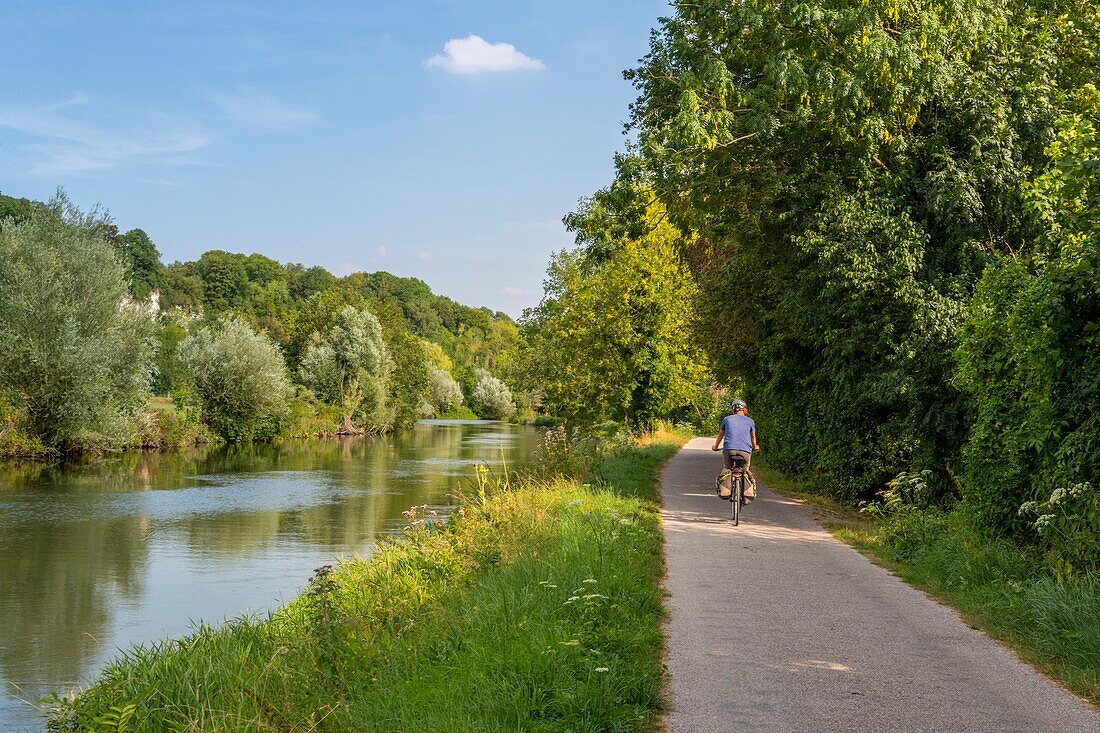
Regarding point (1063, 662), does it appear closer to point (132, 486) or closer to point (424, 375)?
point (132, 486)

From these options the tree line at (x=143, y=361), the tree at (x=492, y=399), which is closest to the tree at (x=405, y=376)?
the tree line at (x=143, y=361)

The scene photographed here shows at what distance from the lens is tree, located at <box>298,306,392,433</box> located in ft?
208

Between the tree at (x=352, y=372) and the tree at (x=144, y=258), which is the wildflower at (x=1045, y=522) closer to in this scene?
the tree at (x=352, y=372)

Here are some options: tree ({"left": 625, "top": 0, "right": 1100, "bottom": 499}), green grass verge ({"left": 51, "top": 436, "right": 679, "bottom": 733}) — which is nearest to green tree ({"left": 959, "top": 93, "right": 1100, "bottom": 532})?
tree ({"left": 625, "top": 0, "right": 1100, "bottom": 499})

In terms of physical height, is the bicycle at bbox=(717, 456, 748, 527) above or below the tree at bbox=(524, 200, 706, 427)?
below

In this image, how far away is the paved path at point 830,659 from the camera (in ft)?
16.2

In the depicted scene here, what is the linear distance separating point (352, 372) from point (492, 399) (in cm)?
5276

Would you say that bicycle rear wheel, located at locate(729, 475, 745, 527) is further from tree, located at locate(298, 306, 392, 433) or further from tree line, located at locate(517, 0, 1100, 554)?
tree, located at locate(298, 306, 392, 433)

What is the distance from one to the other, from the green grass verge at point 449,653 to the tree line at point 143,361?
26427 mm

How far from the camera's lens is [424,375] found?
3194 inches

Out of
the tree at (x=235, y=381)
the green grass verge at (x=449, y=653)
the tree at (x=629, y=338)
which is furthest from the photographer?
the tree at (x=235, y=381)

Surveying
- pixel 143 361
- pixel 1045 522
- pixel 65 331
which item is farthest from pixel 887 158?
pixel 143 361

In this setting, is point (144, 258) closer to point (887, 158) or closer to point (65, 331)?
point (65, 331)

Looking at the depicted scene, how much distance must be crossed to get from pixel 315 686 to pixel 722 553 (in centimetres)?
542
